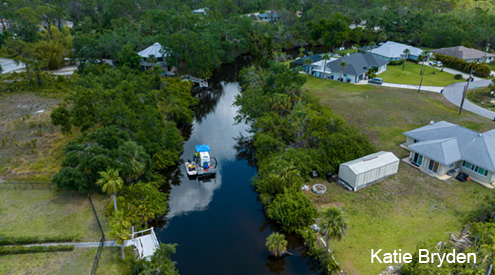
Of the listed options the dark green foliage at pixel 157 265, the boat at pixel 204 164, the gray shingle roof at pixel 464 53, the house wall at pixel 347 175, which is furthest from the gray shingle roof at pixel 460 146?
the gray shingle roof at pixel 464 53

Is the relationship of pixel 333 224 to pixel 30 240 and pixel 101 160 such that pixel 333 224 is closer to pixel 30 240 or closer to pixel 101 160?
pixel 101 160

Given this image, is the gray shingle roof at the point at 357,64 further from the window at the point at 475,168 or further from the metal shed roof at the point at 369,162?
the metal shed roof at the point at 369,162

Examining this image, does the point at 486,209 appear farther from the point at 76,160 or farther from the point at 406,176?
the point at 76,160

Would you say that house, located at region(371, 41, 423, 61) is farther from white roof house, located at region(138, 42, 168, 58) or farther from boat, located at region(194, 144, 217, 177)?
boat, located at region(194, 144, 217, 177)

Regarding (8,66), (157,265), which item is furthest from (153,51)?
(157,265)

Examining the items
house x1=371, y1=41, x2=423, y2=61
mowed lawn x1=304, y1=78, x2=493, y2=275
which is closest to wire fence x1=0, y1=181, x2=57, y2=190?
mowed lawn x1=304, y1=78, x2=493, y2=275

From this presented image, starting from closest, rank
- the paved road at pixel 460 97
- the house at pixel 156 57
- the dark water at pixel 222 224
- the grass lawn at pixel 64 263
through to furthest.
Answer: the grass lawn at pixel 64 263, the dark water at pixel 222 224, the paved road at pixel 460 97, the house at pixel 156 57

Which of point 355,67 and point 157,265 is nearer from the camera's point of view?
point 157,265
